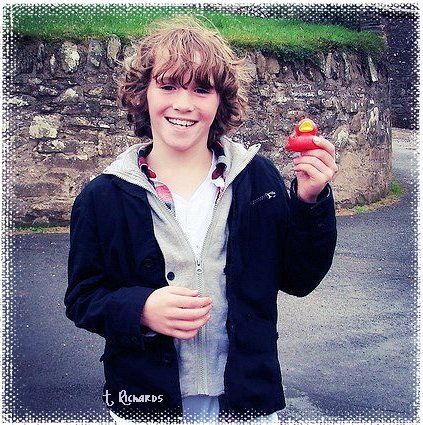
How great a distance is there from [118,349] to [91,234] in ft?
1.01

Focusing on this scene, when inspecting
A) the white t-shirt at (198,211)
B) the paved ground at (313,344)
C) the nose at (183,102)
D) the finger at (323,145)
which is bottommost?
the paved ground at (313,344)

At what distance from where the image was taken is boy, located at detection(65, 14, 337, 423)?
170 cm

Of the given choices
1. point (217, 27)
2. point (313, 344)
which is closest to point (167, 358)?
point (313, 344)

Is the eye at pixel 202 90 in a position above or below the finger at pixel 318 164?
above

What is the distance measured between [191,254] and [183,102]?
1.33ft

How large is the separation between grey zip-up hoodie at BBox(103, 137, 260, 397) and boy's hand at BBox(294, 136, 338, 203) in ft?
0.72

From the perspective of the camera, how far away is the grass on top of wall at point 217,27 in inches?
279

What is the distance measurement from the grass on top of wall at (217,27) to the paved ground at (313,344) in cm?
229

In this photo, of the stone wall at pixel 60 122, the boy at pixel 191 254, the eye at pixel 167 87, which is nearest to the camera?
the boy at pixel 191 254

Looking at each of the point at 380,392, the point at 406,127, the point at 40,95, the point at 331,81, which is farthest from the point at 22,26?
the point at 406,127

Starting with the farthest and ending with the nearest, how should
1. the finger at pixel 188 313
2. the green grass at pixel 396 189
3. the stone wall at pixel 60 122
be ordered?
1. the green grass at pixel 396 189
2. the stone wall at pixel 60 122
3. the finger at pixel 188 313

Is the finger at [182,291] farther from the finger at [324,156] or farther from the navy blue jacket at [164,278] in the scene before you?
the finger at [324,156]

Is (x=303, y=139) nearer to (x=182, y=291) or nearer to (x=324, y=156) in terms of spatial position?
(x=324, y=156)
